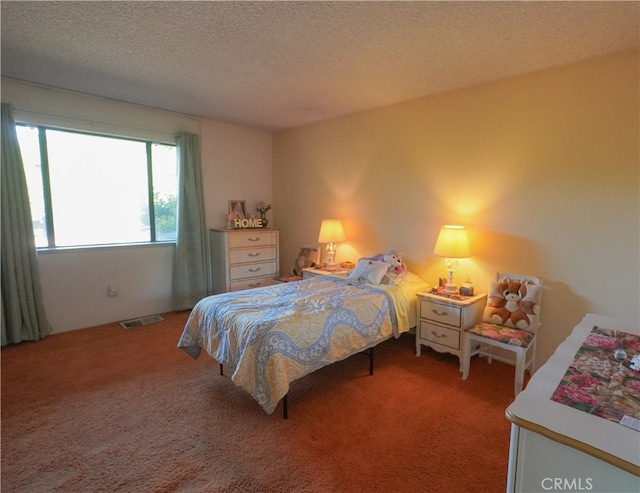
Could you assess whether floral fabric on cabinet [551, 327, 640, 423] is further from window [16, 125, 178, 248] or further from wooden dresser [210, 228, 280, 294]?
window [16, 125, 178, 248]

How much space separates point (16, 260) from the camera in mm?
3125

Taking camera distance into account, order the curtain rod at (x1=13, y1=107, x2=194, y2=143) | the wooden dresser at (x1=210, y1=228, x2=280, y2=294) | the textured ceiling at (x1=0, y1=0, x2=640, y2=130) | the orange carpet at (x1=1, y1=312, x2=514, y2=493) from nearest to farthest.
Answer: the orange carpet at (x1=1, y1=312, x2=514, y2=493), the textured ceiling at (x1=0, y1=0, x2=640, y2=130), the curtain rod at (x1=13, y1=107, x2=194, y2=143), the wooden dresser at (x1=210, y1=228, x2=280, y2=294)

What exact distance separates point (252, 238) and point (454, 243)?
2.59 metres

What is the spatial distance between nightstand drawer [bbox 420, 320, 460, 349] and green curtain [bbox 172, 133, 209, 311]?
2857 millimetres

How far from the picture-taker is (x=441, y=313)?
2.85m

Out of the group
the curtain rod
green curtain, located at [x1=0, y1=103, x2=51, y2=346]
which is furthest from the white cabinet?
the curtain rod

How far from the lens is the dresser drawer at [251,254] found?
168 inches

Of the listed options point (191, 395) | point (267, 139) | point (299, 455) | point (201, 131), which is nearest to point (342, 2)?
point (299, 455)

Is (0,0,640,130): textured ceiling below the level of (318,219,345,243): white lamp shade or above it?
above

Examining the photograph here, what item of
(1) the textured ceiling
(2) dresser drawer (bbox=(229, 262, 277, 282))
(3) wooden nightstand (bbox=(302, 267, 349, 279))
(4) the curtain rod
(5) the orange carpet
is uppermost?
(1) the textured ceiling

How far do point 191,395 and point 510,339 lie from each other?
238 cm

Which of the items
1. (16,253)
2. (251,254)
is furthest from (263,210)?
(16,253)

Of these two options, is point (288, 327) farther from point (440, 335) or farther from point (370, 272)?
point (440, 335)

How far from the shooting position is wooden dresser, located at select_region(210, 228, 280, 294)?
4.22 metres
